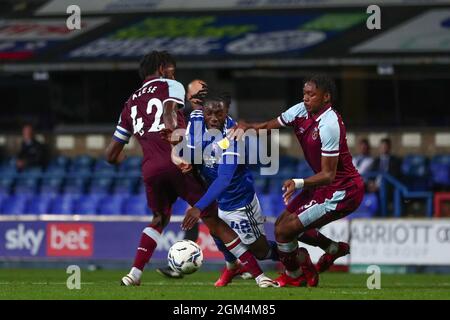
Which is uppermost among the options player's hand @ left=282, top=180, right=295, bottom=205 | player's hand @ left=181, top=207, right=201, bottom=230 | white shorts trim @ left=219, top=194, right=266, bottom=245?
player's hand @ left=282, top=180, right=295, bottom=205

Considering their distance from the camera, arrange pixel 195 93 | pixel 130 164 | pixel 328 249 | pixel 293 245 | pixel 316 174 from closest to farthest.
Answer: pixel 316 174 < pixel 293 245 < pixel 328 249 < pixel 195 93 < pixel 130 164

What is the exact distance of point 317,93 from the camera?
13.8 metres

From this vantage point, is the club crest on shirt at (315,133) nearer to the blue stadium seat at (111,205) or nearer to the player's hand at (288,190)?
the player's hand at (288,190)

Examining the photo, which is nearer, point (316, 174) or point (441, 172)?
point (316, 174)

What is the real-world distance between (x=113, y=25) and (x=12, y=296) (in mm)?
14156

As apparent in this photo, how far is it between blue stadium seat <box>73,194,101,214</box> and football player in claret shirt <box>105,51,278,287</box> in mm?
9367

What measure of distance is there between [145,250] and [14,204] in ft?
34.4

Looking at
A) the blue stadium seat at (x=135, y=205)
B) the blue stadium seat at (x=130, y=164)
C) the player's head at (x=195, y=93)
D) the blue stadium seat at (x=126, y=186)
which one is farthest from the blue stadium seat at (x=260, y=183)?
the player's head at (x=195, y=93)

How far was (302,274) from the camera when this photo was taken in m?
14.2

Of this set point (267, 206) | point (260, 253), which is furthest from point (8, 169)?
point (260, 253)

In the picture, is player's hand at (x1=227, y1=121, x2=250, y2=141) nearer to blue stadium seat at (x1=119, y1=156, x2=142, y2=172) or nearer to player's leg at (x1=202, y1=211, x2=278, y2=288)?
player's leg at (x1=202, y1=211, x2=278, y2=288)

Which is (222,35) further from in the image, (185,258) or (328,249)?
(185,258)

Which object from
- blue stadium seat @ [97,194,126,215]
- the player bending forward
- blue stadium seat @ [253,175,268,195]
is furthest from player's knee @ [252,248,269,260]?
blue stadium seat @ [97,194,126,215]

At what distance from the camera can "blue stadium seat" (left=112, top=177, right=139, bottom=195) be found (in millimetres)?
24219
